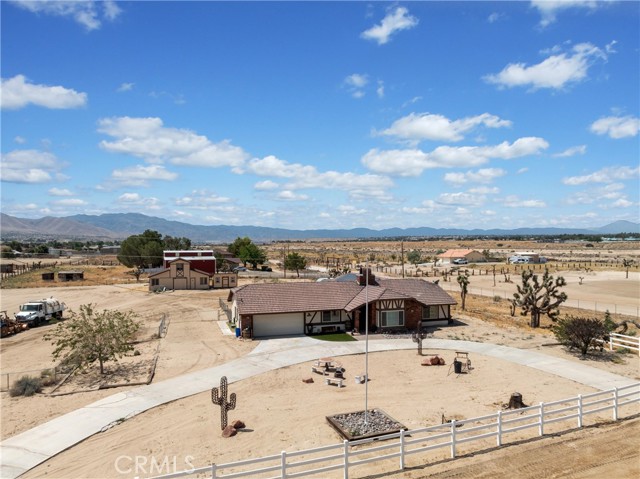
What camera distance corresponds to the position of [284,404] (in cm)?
1955

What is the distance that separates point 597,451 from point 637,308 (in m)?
40.0

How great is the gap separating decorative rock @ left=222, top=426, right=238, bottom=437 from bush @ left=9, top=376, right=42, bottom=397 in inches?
435

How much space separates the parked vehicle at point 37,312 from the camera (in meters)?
38.5

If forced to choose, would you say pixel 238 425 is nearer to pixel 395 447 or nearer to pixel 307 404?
pixel 307 404

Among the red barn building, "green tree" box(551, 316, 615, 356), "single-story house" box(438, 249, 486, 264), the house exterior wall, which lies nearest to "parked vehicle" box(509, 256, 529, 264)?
"single-story house" box(438, 249, 486, 264)

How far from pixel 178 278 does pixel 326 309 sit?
33115 millimetres

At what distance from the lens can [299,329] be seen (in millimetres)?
33969

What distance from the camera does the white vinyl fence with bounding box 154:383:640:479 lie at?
12.5m

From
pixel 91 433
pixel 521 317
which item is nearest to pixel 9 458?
pixel 91 433

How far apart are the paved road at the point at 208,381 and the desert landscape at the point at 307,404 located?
60 centimetres

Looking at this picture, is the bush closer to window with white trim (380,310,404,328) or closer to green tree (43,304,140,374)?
green tree (43,304,140,374)

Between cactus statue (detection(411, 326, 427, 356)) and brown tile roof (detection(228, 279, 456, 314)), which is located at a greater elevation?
brown tile roof (detection(228, 279, 456, 314))

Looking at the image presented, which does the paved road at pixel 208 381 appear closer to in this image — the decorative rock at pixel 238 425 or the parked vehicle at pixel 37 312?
the decorative rock at pixel 238 425

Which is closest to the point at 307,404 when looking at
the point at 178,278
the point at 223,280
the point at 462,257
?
the point at 178,278
